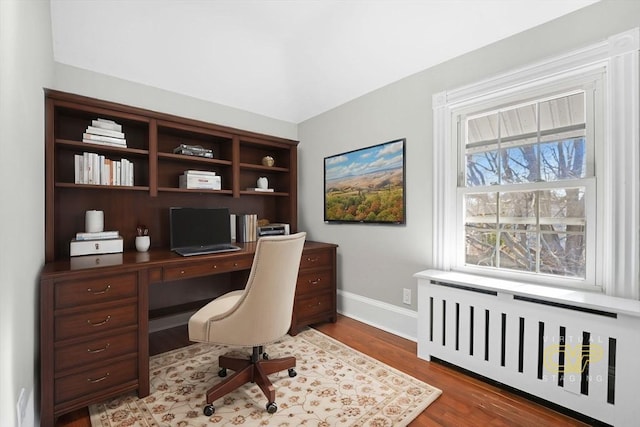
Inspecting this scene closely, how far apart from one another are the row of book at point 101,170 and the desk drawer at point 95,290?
0.88 metres

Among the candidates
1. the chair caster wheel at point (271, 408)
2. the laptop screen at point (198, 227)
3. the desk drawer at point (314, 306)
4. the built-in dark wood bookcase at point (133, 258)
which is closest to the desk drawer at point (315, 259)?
the built-in dark wood bookcase at point (133, 258)

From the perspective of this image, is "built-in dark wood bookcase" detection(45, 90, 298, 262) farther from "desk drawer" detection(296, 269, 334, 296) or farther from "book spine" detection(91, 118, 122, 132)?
"desk drawer" detection(296, 269, 334, 296)

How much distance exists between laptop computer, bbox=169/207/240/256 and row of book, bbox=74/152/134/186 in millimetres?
425

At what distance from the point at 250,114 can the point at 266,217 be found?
1174 mm

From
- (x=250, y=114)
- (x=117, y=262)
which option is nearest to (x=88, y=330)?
(x=117, y=262)

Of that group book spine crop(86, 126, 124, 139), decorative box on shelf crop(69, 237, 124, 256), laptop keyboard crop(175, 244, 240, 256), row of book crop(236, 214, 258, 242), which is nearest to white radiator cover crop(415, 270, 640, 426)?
laptop keyboard crop(175, 244, 240, 256)

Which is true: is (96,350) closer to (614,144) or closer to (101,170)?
(101,170)

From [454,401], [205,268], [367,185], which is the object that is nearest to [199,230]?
[205,268]

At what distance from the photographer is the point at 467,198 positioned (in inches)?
90.7

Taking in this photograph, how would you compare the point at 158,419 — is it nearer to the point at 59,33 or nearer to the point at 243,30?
the point at 59,33

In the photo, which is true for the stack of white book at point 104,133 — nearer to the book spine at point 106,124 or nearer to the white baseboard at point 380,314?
the book spine at point 106,124

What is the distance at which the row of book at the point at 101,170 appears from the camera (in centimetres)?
212

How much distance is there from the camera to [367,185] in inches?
114

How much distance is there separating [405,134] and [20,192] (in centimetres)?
253
